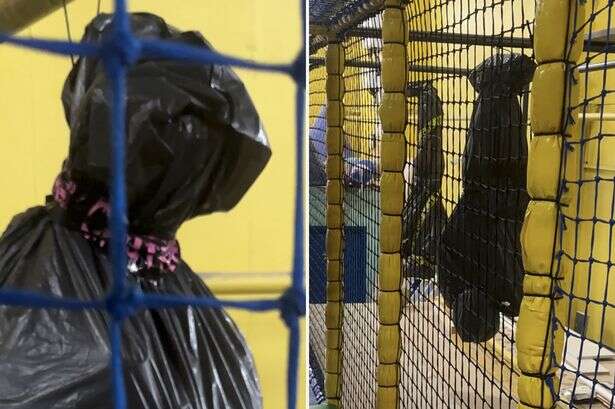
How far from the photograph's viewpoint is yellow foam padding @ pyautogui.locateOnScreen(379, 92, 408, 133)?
1660 millimetres

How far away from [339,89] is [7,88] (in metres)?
1.19

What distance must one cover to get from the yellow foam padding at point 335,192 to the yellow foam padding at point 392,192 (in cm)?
53

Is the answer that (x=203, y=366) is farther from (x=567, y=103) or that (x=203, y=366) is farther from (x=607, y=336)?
(x=607, y=336)

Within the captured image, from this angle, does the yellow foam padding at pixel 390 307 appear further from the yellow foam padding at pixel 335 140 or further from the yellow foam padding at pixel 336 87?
the yellow foam padding at pixel 336 87

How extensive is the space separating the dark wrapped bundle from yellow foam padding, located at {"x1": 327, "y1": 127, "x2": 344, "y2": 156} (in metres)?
0.28

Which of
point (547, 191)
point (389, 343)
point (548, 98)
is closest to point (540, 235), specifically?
point (547, 191)

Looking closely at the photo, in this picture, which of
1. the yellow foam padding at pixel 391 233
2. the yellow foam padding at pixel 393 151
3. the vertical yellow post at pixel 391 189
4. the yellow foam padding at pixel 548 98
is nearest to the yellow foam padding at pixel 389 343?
the vertical yellow post at pixel 391 189

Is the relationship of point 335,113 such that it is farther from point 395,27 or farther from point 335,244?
point 395,27

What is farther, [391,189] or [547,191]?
[391,189]

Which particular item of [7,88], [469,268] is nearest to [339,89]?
[469,268]

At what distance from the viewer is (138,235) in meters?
0.64

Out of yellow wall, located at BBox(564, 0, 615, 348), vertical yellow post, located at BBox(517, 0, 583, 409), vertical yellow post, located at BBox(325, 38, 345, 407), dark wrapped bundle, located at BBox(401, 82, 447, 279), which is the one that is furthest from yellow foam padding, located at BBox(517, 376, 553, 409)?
yellow wall, located at BBox(564, 0, 615, 348)

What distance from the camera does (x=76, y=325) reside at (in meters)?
0.57

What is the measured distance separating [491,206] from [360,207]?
1344 mm
